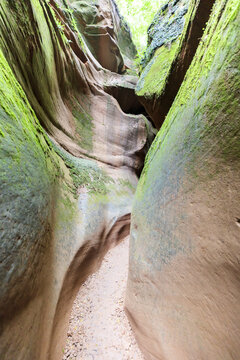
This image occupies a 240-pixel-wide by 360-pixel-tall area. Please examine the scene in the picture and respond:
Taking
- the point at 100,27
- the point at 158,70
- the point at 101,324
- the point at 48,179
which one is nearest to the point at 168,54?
the point at 158,70

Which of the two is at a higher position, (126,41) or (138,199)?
(126,41)

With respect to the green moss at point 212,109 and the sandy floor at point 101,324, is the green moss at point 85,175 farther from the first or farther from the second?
the green moss at point 212,109

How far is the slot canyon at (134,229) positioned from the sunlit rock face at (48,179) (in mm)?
21

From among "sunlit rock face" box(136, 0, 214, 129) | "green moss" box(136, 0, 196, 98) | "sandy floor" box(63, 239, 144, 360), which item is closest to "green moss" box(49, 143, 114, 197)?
"sandy floor" box(63, 239, 144, 360)

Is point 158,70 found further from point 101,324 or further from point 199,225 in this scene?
point 101,324

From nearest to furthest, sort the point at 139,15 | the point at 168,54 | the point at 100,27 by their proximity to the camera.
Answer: the point at 168,54 → the point at 100,27 → the point at 139,15

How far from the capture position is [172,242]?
1.73m

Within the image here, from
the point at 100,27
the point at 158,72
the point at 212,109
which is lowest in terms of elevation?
the point at 212,109

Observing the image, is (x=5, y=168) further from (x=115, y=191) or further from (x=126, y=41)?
(x=126, y=41)

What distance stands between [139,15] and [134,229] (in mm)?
13744

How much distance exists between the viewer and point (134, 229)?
8.29 feet

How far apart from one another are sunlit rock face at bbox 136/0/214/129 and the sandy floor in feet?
14.7

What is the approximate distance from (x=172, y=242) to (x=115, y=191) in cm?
350

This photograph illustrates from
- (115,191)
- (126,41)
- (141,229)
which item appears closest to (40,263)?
(141,229)
